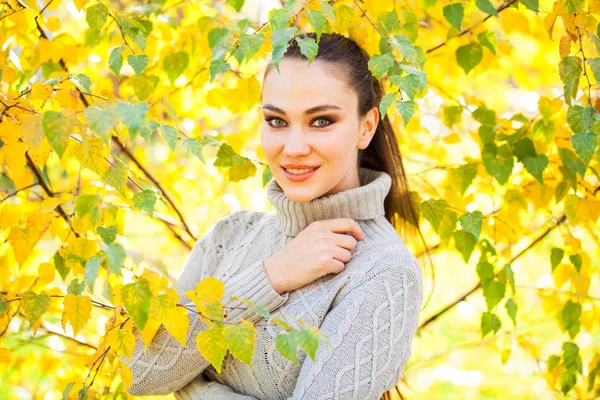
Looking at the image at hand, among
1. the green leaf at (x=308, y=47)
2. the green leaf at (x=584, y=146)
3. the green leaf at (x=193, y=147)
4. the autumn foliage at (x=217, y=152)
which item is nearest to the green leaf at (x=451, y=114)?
the autumn foliage at (x=217, y=152)

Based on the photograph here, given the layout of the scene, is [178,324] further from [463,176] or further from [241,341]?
[463,176]

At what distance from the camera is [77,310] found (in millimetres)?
1454

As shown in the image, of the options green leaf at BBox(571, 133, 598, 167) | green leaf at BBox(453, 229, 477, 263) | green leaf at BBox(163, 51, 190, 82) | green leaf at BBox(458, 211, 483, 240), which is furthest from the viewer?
green leaf at BBox(163, 51, 190, 82)

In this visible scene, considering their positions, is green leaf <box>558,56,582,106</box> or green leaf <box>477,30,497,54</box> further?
green leaf <box>477,30,497,54</box>

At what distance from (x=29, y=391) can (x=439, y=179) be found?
194 centimetres

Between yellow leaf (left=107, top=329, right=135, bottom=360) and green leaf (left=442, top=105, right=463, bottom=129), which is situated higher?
green leaf (left=442, top=105, right=463, bottom=129)

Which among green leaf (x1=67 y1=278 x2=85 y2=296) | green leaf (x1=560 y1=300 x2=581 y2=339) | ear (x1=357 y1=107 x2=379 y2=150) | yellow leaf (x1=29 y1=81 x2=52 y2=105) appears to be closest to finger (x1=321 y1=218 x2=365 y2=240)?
ear (x1=357 y1=107 x2=379 y2=150)

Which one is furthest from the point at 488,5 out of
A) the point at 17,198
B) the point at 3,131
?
the point at 17,198

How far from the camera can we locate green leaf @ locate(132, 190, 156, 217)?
137 centimetres

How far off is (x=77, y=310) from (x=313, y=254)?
54 centimetres

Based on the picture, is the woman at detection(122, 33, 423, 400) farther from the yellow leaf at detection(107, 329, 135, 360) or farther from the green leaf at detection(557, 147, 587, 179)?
the green leaf at detection(557, 147, 587, 179)

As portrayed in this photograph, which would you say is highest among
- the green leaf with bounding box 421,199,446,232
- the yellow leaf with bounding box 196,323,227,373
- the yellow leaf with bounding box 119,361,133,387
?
the green leaf with bounding box 421,199,446,232

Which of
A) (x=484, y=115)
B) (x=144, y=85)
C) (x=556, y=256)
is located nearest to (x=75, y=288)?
(x=144, y=85)

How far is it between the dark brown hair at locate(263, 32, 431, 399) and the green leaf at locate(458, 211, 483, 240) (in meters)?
0.21
